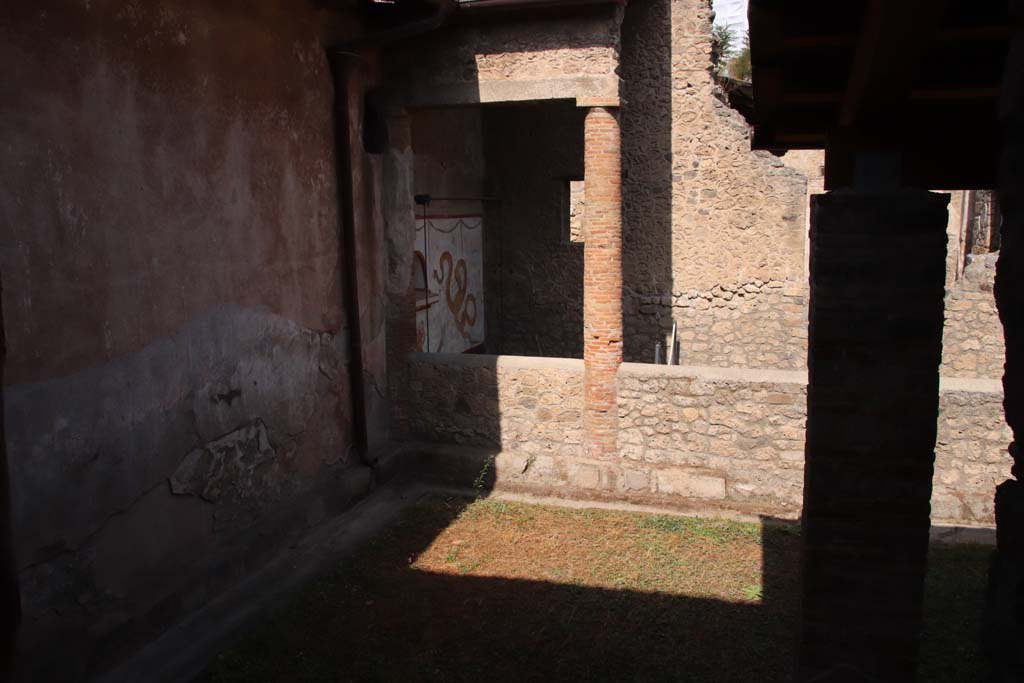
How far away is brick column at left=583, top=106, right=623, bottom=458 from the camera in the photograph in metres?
7.07

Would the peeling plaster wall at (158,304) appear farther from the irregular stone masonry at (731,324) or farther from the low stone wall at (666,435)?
the irregular stone masonry at (731,324)

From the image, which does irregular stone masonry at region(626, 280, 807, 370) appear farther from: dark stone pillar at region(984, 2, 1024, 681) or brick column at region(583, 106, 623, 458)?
dark stone pillar at region(984, 2, 1024, 681)

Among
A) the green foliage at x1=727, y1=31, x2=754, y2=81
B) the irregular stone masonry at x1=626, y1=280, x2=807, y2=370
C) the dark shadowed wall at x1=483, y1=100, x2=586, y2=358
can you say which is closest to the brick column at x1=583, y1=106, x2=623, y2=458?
the irregular stone masonry at x1=626, y1=280, x2=807, y2=370

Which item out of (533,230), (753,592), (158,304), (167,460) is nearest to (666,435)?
(753,592)

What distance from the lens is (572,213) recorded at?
18578 mm

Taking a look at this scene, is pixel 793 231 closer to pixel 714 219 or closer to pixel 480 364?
pixel 714 219

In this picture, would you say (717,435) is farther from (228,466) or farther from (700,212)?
(228,466)

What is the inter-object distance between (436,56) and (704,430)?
3.82 meters

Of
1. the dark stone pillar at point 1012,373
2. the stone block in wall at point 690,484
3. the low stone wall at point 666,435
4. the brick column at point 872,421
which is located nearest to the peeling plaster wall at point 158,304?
the low stone wall at point 666,435

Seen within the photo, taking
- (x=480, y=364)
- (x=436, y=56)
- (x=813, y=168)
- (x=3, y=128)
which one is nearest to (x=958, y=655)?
(x=480, y=364)

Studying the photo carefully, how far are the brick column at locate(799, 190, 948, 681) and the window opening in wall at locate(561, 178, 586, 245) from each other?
25.8 feet

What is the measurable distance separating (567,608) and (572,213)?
14.2 meters

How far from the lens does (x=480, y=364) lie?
294 inches

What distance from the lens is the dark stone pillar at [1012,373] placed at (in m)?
1.64
